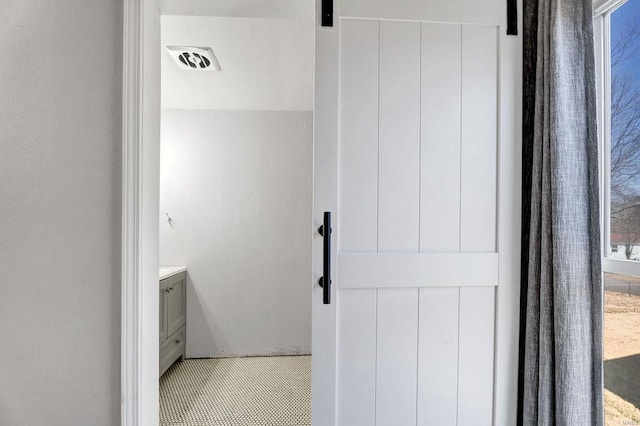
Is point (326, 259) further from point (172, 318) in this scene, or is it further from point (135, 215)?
point (172, 318)

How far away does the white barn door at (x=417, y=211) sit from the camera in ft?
4.15

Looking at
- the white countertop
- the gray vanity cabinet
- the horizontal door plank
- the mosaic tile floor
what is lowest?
the mosaic tile floor

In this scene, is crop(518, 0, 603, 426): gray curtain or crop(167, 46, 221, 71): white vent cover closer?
crop(518, 0, 603, 426): gray curtain

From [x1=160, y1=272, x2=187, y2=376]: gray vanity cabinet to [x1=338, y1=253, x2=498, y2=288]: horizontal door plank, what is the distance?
1674 millimetres

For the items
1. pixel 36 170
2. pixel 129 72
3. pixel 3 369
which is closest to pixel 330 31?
pixel 129 72

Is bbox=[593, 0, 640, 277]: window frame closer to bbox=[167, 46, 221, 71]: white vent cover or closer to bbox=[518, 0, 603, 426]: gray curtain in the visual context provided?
bbox=[518, 0, 603, 426]: gray curtain

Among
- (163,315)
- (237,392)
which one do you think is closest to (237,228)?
(163,315)

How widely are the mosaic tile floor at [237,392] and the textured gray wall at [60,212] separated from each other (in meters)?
0.88

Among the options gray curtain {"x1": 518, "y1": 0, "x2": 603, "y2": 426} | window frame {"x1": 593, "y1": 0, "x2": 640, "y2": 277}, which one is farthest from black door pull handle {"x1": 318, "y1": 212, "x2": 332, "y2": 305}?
window frame {"x1": 593, "y1": 0, "x2": 640, "y2": 277}

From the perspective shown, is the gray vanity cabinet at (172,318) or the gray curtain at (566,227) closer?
the gray curtain at (566,227)

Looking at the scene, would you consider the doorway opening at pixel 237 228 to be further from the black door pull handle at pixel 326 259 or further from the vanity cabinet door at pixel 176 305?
the black door pull handle at pixel 326 259

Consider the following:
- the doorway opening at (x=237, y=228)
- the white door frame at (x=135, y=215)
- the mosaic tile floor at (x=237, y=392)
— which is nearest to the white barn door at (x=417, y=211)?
the white door frame at (x=135, y=215)

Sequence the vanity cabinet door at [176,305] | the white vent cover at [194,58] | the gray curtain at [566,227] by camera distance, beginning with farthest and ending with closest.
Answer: the vanity cabinet door at [176,305], the white vent cover at [194,58], the gray curtain at [566,227]

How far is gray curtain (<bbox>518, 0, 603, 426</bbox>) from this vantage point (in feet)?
3.70
